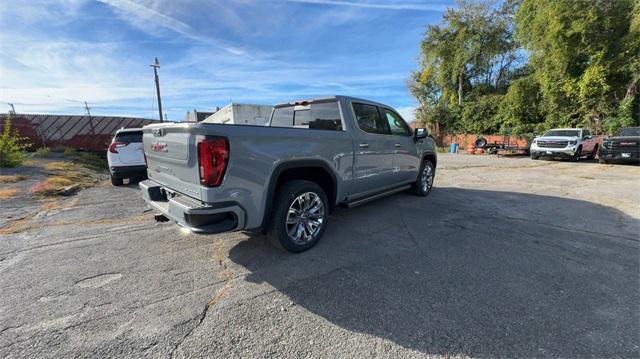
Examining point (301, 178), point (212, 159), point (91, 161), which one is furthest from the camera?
point (91, 161)

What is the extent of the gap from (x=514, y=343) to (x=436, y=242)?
1732 mm

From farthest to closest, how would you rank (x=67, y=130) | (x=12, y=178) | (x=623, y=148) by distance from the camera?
(x=67, y=130) → (x=623, y=148) → (x=12, y=178)

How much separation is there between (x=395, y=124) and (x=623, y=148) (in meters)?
13.0

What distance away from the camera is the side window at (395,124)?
16.1 ft

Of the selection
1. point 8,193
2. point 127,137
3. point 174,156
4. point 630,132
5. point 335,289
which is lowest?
point 335,289

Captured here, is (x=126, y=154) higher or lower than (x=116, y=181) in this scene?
higher

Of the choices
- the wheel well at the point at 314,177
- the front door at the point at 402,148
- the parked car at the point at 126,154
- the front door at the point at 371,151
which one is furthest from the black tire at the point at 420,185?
the parked car at the point at 126,154

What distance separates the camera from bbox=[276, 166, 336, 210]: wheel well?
10.7 feet

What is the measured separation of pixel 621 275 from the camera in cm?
283

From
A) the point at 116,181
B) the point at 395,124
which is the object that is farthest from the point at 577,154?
the point at 116,181

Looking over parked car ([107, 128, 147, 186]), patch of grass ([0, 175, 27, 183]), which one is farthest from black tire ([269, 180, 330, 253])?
patch of grass ([0, 175, 27, 183])

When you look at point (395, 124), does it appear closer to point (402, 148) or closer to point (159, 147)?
point (402, 148)

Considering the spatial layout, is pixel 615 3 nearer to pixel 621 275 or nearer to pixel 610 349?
pixel 621 275

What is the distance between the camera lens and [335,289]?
260 cm
